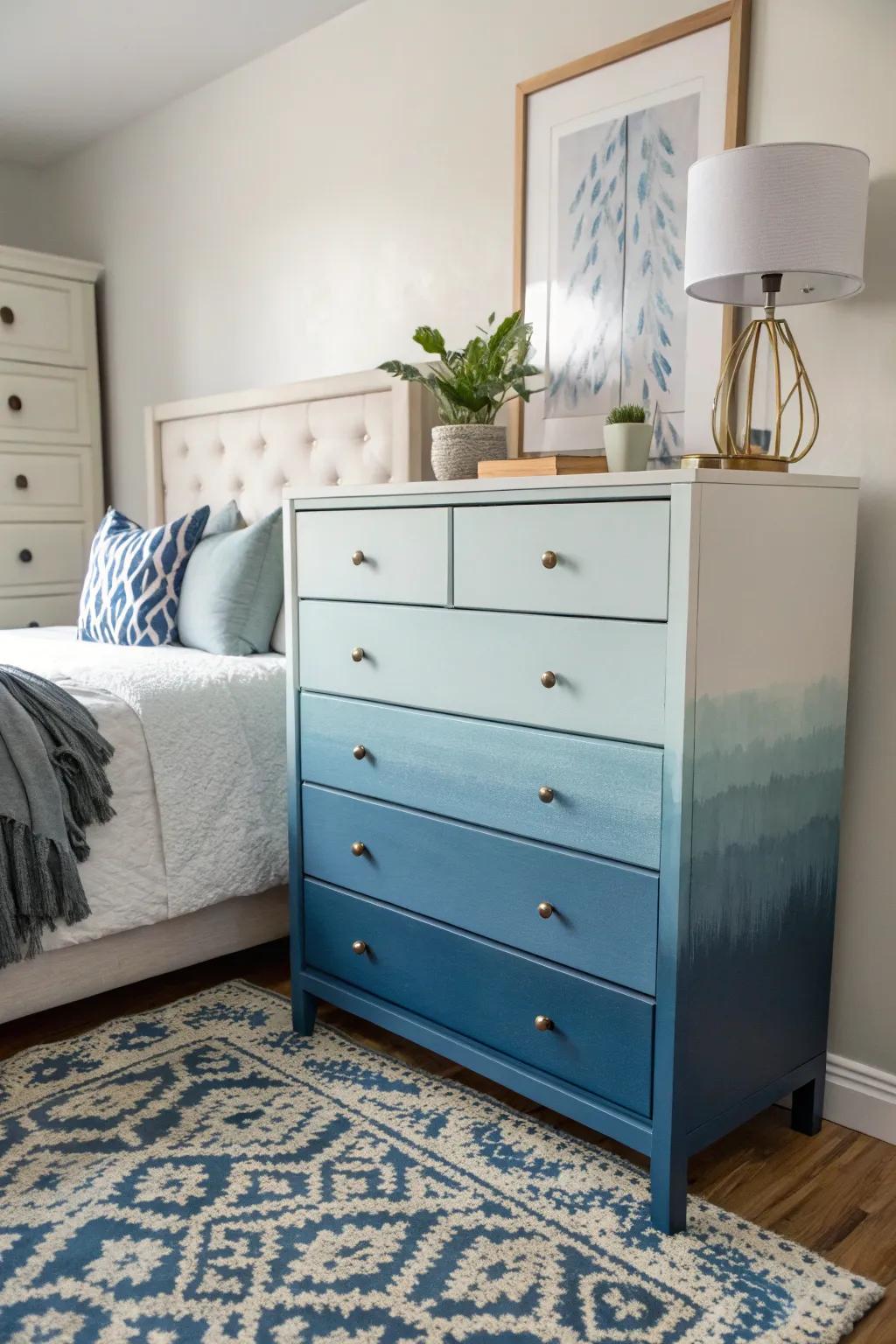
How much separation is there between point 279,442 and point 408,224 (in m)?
0.67

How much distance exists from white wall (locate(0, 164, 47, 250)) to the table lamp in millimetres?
3177

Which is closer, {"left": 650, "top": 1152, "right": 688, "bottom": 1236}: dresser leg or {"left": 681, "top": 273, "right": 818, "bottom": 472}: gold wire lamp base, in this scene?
{"left": 650, "top": 1152, "right": 688, "bottom": 1236}: dresser leg

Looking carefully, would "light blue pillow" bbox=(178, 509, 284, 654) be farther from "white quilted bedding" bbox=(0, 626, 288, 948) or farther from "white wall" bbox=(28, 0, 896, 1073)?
"white wall" bbox=(28, 0, 896, 1073)

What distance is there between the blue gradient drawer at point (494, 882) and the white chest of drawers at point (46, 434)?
209cm

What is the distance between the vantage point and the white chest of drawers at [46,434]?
371cm

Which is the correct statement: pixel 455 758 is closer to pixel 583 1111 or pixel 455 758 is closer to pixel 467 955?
pixel 467 955

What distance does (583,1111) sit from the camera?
1692 millimetres

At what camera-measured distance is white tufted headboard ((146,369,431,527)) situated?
263cm

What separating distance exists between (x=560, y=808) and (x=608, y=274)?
1.17 m

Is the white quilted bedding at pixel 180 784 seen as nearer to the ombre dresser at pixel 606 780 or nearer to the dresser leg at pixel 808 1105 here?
the ombre dresser at pixel 606 780

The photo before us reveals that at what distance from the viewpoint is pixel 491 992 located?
183 cm

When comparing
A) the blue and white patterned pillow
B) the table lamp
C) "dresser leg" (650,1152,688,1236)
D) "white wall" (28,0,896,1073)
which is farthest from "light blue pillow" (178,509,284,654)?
"dresser leg" (650,1152,688,1236)

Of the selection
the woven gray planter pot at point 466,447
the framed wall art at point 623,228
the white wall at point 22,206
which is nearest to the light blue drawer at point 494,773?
the woven gray planter pot at point 466,447

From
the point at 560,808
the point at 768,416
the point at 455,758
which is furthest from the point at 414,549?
the point at 768,416
